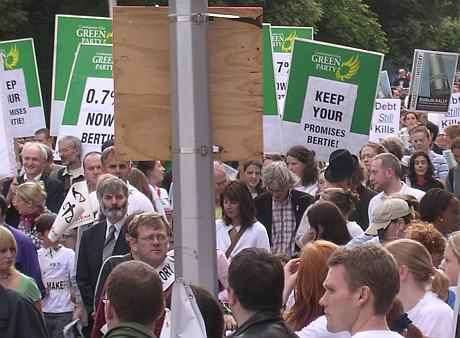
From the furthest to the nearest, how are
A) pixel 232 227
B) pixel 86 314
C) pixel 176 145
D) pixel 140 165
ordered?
pixel 140 165 < pixel 232 227 < pixel 86 314 < pixel 176 145

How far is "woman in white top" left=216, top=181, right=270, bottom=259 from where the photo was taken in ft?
32.7

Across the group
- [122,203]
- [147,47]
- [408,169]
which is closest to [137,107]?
[147,47]

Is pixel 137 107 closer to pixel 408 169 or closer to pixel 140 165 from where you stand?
pixel 140 165

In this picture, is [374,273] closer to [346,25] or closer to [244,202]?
[244,202]

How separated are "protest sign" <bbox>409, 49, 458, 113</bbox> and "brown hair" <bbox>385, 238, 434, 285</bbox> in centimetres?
1219

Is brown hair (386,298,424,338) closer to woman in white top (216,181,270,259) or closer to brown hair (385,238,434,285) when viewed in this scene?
brown hair (385,238,434,285)

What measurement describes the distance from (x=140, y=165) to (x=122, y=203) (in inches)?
116

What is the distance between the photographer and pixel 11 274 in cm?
845

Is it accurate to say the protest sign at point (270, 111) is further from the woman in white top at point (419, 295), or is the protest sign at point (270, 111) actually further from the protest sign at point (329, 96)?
the woman in white top at point (419, 295)

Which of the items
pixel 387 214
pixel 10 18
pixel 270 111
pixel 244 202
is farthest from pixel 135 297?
pixel 10 18

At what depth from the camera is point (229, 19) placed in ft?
20.0

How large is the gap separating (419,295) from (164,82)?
1.54 m

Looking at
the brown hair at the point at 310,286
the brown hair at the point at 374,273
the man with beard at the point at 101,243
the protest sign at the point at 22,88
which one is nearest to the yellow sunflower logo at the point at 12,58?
the protest sign at the point at 22,88

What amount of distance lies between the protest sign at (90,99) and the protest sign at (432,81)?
525 centimetres
